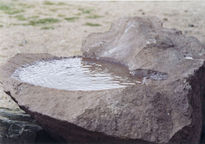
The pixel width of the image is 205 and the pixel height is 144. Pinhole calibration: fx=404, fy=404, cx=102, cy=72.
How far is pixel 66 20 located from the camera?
7.98 meters

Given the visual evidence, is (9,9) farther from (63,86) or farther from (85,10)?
(63,86)

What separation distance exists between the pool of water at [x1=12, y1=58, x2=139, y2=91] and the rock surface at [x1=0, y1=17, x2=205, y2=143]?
4.5 inches

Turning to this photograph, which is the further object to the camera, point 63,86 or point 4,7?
point 4,7

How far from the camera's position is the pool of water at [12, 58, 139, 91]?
2.99 meters

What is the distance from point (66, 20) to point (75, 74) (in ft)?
15.8

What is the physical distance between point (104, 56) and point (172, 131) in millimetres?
1362

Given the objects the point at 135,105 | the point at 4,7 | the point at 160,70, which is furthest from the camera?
the point at 4,7

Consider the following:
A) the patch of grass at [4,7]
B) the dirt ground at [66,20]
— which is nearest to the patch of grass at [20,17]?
the dirt ground at [66,20]

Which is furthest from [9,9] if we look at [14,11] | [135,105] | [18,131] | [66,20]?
[135,105]

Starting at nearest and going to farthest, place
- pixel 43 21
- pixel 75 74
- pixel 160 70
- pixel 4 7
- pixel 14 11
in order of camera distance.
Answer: pixel 160 70 → pixel 75 74 → pixel 43 21 → pixel 14 11 → pixel 4 7

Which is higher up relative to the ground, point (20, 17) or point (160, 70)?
point (160, 70)

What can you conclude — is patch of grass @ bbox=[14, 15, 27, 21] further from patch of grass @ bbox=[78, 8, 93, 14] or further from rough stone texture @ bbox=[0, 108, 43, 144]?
rough stone texture @ bbox=[0, 108, 43, 144]

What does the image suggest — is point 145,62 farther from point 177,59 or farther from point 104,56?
point 104,56

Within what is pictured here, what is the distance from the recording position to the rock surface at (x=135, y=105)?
253 centimetres
